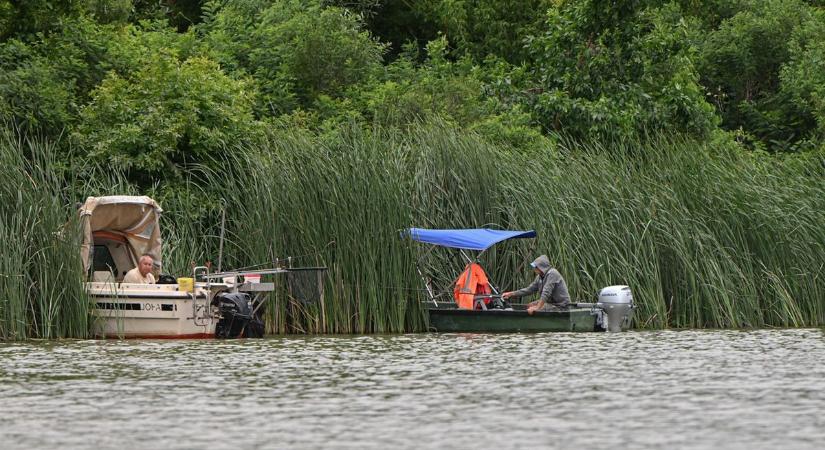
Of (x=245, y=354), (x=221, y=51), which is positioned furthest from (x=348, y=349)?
(x=221, y=51)

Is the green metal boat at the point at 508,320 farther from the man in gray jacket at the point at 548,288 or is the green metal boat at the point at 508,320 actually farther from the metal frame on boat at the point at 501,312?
the man in gray jacket at the point at 548,288

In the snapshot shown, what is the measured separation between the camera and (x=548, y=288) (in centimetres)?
2131

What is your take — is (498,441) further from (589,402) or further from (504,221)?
(504,221)

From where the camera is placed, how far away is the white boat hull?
2023 centimetres

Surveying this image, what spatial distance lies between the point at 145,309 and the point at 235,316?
46.9 inches

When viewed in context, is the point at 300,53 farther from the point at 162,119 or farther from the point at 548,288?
the point at 548,288

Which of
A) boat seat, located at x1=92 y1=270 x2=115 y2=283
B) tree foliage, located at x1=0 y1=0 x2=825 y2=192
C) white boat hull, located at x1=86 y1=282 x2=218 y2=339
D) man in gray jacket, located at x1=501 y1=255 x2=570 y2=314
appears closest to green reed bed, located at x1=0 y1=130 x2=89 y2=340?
white boat hull, located at x1=86 y1=282 x2=218 y2=339

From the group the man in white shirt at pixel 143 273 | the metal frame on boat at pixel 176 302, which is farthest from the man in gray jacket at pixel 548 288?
the man in white shirt at pixel 143 273

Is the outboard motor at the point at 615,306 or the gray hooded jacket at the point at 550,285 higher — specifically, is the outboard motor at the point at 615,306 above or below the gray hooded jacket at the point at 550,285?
below

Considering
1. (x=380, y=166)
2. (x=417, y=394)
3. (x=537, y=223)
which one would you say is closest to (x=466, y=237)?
(x=537, y=223)

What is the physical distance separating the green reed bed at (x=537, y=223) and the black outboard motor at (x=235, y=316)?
1.34 metres

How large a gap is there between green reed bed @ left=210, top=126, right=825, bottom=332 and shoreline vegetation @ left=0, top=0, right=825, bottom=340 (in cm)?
4

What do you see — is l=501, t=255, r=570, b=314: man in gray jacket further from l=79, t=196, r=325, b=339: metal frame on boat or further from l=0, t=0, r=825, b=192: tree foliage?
l=0, t=0, r=825, b=192: tree foliage

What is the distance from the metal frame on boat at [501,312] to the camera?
829 inches
